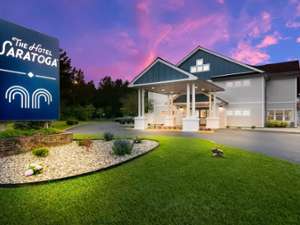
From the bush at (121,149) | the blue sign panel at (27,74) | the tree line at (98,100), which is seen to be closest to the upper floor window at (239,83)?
the tree line at (98,100)

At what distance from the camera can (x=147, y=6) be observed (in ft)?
52.6

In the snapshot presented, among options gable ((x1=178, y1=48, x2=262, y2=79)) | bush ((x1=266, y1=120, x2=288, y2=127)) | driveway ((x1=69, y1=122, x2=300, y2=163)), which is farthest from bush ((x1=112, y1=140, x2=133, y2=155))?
gable ((x1=178, y1=48, x2=262, y2=79))

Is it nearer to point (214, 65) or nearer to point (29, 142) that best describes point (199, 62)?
point (214, 65)

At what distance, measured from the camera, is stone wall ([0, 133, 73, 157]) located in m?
6.52

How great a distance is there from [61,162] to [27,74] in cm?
391

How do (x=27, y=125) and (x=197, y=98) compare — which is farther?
(x=197, y=98)

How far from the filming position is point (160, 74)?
1781cm

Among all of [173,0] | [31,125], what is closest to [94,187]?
[31,125]

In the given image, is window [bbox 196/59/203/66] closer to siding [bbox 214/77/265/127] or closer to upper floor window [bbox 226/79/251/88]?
siding [bbox 214/77/265/127]

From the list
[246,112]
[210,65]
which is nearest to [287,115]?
[246,112]

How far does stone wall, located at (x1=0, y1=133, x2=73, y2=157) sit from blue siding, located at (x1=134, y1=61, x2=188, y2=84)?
11.0 meters

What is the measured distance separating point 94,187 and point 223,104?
21.2 metres

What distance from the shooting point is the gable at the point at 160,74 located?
16645mm

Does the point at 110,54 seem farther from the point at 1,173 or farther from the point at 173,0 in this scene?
the point at 1,173
